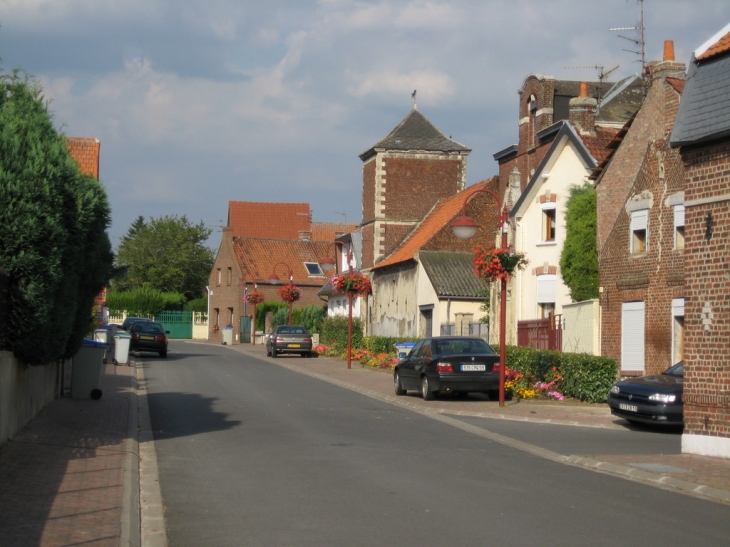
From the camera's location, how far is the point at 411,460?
12.5m

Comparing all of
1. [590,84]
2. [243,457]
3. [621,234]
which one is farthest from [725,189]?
[590,84]

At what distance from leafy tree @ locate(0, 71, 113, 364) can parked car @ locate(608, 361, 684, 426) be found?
31.4 feet

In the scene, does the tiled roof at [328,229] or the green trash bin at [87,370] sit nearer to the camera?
the green trash bin at [87,370]

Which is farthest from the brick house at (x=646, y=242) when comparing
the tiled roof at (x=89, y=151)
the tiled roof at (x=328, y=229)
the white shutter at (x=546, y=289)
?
the tiled roof at (x=328, y=229)

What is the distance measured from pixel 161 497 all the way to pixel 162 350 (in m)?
32.0

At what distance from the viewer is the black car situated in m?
21.8

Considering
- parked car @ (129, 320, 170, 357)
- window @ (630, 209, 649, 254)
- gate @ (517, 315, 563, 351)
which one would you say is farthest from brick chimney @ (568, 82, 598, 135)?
parked car @ (129, 320, 170, 357)

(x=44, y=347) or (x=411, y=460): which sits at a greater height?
(x=44, y=347)

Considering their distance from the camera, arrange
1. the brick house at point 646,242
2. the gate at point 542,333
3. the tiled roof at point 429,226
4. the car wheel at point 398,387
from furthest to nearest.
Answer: the tiled roof at point 429,226
the gate at point 542,333
the car wheel at point 398,387
the brick house at point 646,242

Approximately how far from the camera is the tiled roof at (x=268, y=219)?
8732 centimetres

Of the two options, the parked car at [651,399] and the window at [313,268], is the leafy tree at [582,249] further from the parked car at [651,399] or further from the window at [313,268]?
the window at [313,268]

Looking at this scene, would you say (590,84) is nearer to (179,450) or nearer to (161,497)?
(179,450)

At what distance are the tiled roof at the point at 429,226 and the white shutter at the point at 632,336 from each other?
20.2 m

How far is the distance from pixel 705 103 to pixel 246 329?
56.7 meters
